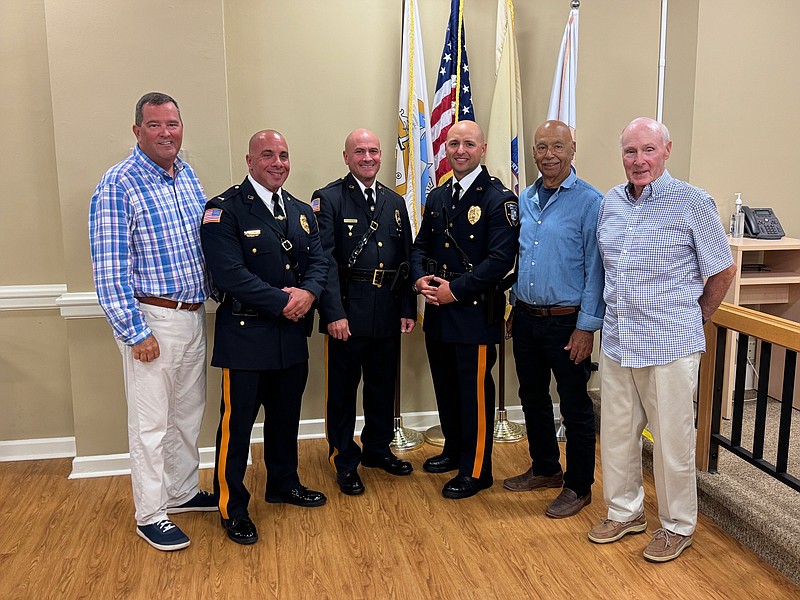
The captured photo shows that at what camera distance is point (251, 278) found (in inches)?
111

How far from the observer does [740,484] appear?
3.10 m

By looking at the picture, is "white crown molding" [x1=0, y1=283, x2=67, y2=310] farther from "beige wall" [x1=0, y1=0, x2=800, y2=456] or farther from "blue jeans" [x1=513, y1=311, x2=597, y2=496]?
"blue jeans" [x1=513, y1=311, x2=597, y2=496]

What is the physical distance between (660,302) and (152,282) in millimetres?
1926

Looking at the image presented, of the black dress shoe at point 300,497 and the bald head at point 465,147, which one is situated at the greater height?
the bald head at point 465,147

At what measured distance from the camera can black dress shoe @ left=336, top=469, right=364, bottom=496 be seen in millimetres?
3357

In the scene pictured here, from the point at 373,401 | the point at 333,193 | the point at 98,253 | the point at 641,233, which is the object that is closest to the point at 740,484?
the point at 641,233

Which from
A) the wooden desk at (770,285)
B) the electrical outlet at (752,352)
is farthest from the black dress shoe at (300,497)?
the electrical outlet at (752,352)

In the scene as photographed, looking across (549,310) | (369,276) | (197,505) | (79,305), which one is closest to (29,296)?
(79,305)

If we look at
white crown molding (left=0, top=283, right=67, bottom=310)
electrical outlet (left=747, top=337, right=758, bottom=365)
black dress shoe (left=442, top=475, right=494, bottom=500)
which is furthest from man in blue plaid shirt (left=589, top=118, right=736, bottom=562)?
white crown molding (left=0, top=283, right=67, bottom=310)

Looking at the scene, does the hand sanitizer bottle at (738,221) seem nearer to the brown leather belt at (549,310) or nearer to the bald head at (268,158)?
the brown leather belt at (549,310)

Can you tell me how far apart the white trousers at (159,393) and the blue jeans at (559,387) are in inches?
55.3

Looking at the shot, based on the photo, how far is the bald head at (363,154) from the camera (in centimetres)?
328

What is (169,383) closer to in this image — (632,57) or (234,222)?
(234,222)

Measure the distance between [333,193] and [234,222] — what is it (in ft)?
2.05
